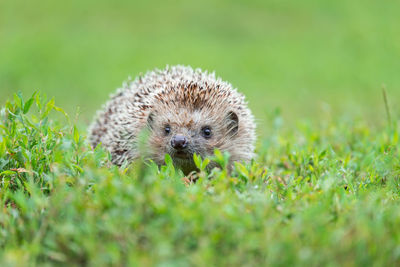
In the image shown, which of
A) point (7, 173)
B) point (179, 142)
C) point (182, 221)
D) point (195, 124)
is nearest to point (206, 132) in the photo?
point (195, 124)

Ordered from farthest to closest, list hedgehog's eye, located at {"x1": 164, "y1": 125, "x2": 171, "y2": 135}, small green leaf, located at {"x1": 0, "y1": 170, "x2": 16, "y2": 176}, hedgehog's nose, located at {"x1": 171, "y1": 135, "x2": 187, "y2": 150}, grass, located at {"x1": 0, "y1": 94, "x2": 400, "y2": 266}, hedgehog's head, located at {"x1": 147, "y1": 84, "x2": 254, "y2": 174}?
hedgehog's eye, located at {"x1": 164, "y1": 125, "x2": 171, "y2": 135}
hedgehog's head, located at {"x1": 147, "y1": 84, "x2": 254, "y2": 174}
hedgehog's nose, located at {"x1": 171, "y1": 135, "x2": 187, "y2": 150}
small green leaf, located at {"x1": 0, "y1": 170, "x2": 16, "y2": 176}
grass, located at {"x1": 0, "y1": 94, "x2": 400, "y2": 266}

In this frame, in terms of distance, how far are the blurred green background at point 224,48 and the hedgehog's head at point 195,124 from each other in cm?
411

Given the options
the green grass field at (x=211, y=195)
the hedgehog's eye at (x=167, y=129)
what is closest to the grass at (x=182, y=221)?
the green grass field at (x=211, y=195)

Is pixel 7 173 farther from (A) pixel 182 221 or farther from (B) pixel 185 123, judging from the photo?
(B) pixel 185 123

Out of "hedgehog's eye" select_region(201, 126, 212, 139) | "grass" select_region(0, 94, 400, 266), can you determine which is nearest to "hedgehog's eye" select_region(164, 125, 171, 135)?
"hedgehog's eye" select_region(201, 126, 212, 139)

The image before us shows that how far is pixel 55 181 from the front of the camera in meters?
4.00

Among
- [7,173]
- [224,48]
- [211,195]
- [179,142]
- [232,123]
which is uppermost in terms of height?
[224,48]

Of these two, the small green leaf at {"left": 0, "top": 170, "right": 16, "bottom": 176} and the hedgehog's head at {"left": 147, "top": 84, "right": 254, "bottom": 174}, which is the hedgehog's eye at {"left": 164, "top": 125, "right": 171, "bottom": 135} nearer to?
the hedgehog's head at {"left": 147, "top": 84, "right": 254, "bottom": 174}

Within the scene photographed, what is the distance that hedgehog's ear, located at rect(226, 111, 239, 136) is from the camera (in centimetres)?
626

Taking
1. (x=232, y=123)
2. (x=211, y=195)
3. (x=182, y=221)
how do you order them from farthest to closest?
(x=232, y=123) < (x=211, y=195) < (x=182, y=221)

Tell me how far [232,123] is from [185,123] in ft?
2.20

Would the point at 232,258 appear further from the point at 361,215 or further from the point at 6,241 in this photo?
the point at 6,241

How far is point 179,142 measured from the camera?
5574 mm

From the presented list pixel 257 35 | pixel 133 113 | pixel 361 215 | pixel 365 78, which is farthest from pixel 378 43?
pixel 361 215
